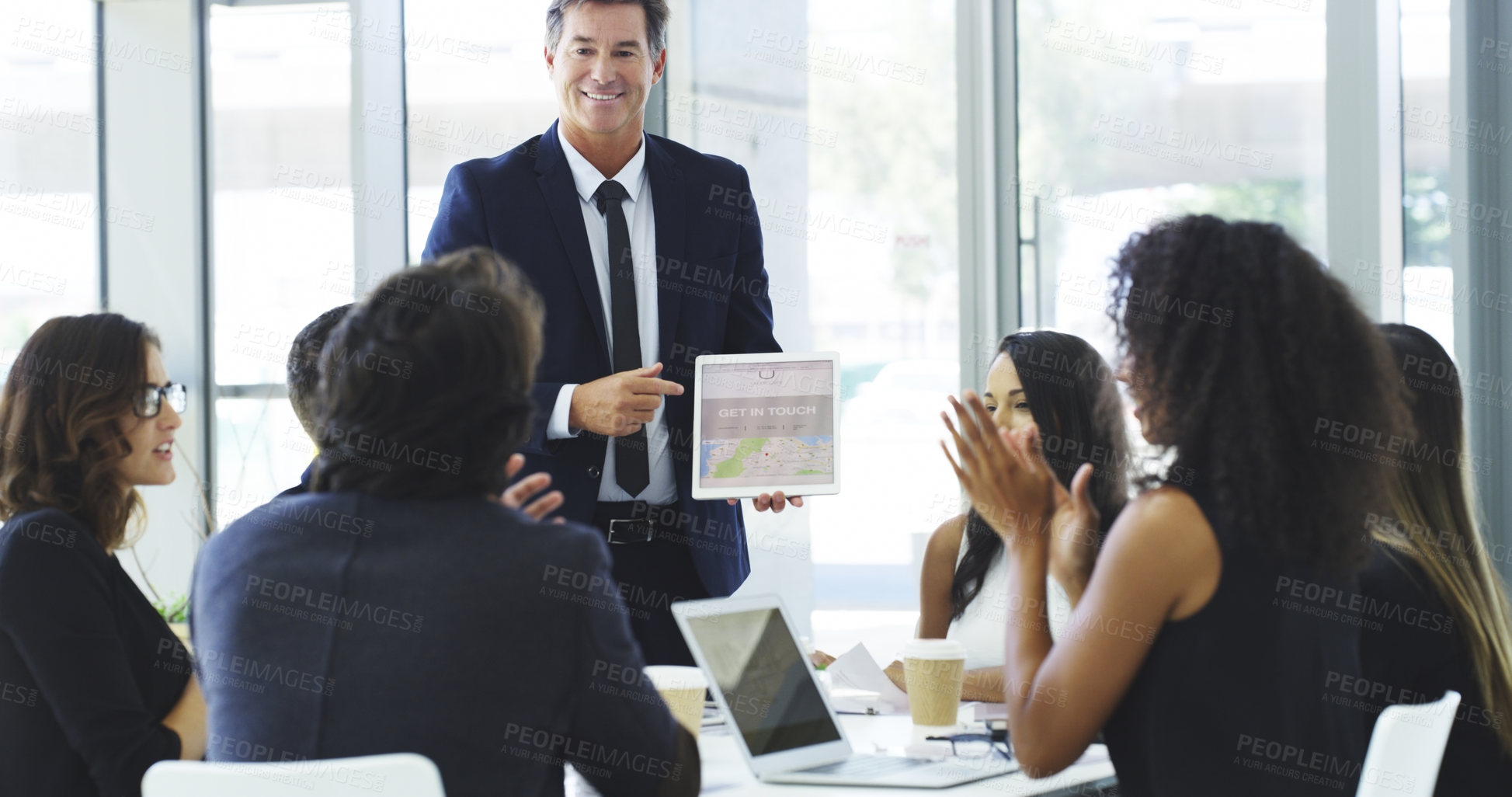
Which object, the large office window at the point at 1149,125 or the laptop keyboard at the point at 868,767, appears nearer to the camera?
the laptop keyboard at the point at 868,767

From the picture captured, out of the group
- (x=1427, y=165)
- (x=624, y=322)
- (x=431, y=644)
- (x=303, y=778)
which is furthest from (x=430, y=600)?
(x=1427, y=165)

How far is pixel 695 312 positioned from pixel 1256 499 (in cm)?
134

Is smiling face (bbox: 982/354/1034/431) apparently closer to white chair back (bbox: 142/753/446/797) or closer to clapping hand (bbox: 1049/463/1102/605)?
clapping hand (bbox: 1049/463/1102/605)

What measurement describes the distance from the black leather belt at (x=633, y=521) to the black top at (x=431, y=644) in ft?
3.47

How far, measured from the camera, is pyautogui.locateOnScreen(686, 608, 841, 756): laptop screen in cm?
169

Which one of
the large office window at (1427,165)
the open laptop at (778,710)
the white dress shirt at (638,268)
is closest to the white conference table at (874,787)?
the open laptop at (778,710)

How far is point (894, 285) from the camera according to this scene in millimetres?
4344

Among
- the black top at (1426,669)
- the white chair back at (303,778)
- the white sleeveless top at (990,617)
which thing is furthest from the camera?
the white sleeveless top at (990,617)

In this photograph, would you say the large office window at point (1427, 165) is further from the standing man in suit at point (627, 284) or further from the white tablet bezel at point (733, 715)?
the white tablet bezel at point (733, 715)

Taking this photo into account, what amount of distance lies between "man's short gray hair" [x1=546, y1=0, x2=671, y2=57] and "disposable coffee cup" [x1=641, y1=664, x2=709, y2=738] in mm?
1409

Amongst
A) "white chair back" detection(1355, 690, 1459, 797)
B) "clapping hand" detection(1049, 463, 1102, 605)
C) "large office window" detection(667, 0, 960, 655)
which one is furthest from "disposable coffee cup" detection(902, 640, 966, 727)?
"large office window" detection(667, 0, 960, 655)

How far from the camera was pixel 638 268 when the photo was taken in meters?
2.56

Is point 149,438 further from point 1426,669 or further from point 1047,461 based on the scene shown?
point 1426,669

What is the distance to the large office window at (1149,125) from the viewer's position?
3.56 m
